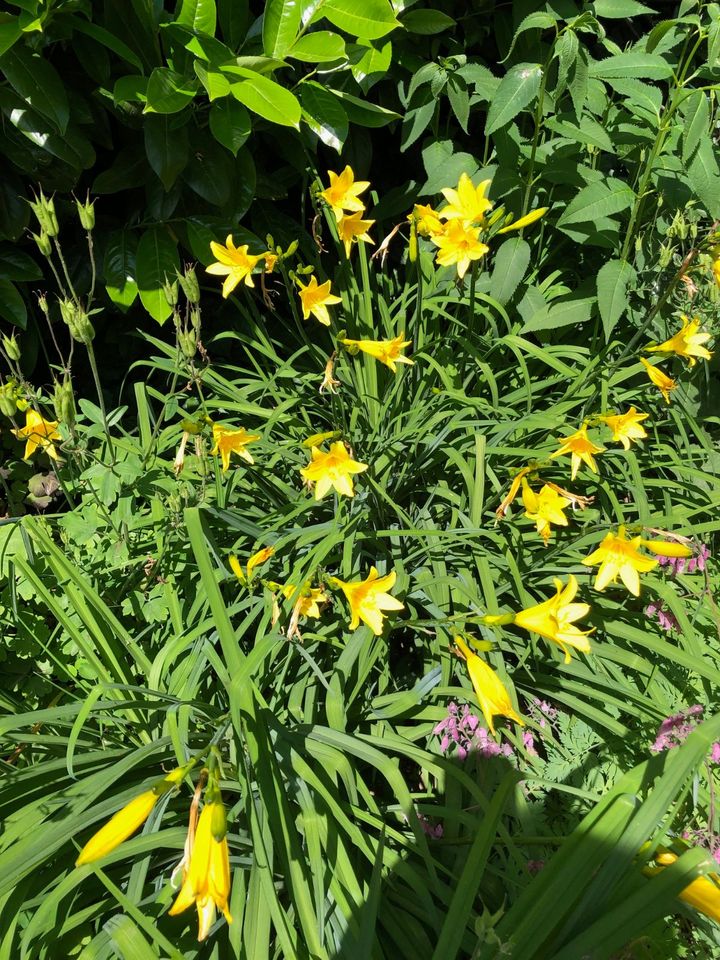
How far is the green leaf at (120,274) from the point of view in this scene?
2027mm

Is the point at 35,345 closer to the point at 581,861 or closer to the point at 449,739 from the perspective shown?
the point at 449,739

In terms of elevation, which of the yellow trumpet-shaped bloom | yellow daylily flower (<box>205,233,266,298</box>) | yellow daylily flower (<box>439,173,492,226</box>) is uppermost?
yellow daylily flower (<box>439,173,492,226</box>)

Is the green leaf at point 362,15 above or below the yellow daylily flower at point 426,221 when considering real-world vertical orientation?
above

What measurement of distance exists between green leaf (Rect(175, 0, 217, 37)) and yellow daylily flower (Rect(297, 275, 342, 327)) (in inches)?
26.1

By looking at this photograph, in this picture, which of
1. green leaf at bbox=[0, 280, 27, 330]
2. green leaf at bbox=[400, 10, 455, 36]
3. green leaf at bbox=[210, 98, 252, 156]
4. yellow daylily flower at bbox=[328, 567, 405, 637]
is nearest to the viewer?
yellow daylily flower at bbox=[328, 567, 405, 637]

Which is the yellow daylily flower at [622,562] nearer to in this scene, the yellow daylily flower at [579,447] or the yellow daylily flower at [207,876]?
the yellow daylily flower at [579,447]

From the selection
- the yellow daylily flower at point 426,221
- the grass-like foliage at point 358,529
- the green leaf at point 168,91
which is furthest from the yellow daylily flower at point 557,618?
the green leaf at point 168,91

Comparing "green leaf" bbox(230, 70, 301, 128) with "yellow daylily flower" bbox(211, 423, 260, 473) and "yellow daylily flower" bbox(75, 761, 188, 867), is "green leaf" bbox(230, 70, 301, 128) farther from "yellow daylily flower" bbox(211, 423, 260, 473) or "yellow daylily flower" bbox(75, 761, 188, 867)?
"yellow daylily flower" bbox(75, 761, 188, 867)

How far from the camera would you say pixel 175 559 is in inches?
67.3

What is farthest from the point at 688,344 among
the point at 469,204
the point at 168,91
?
the point at 168,91

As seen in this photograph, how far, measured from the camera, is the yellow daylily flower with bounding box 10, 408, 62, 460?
158 cm

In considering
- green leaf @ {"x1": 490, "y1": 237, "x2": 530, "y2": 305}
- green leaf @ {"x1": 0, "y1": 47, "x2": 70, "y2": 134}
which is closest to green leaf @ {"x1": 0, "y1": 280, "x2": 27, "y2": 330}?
green leaf @ {"x1": 0, "y1": 47, "x2": 70, "y2": 134}

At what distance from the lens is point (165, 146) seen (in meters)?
1.84

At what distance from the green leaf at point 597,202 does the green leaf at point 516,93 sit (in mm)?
293
